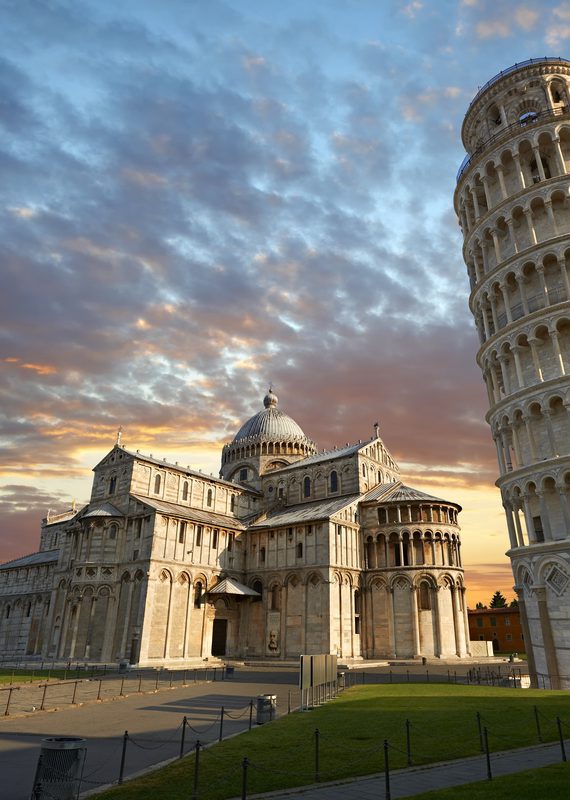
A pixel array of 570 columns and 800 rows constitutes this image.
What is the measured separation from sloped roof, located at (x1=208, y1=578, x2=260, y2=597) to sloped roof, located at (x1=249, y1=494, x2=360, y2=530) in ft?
20.9

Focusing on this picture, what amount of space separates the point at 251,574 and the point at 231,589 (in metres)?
4.97

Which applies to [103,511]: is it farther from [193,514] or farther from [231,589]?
[231,589]

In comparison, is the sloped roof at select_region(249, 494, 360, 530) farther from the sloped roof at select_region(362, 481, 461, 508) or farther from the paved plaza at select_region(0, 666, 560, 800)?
the paved plaza at select_region(0, 666, 560, 800)

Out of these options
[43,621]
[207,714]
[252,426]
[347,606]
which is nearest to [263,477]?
[252,426]

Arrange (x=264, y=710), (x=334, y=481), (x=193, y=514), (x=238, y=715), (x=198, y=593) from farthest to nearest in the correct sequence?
(x=334, y=481), (x=193, y=514), (x=198, y=593), (x=238, y=715), (x=264, y=710)

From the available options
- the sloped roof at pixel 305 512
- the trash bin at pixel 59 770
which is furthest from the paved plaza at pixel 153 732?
the sloped roof at pixel 305 512

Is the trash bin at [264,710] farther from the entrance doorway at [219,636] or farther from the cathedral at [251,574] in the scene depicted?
the entrance doorway at [219,636]

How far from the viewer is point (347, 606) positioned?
50.1 meters

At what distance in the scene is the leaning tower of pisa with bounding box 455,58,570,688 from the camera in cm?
2769

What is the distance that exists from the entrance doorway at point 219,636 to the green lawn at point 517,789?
4425 cm

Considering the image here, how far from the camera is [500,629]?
7856 cm

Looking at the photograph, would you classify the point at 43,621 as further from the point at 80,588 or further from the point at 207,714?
the point at 207,714

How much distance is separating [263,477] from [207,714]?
47003 mm

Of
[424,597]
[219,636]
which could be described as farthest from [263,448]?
[424,597]
